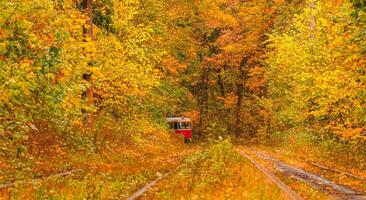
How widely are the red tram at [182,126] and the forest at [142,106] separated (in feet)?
15.8

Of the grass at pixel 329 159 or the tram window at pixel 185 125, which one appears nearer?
the grass at pixel 329 159

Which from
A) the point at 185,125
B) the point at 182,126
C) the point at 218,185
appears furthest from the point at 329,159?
the point at 185,125

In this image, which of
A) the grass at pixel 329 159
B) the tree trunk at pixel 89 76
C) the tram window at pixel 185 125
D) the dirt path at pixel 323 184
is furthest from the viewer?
the tram window at pixel 185 125

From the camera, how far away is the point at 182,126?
47.8 meters

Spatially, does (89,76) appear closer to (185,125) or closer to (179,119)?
(185,125)

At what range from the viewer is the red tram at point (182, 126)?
156ft

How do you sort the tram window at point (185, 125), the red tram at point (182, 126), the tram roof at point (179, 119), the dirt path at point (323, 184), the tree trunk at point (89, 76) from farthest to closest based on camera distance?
1. the tram roof at point (179, 119)
2. the tram window at point (185, 125)
3. the red tram at point (182, 126)
4. the tree trunk at point (89, 76)
5. the dirt path at point (323, 184)

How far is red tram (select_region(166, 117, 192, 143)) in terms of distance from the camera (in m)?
47.6

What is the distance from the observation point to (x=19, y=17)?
1119cm

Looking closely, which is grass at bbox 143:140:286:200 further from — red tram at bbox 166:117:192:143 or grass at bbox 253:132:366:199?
red tram at bbox 166:117:192:143

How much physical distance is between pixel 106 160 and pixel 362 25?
34.8 feet

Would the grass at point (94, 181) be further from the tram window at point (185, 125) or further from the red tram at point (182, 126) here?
the tram window at point (185, 125)

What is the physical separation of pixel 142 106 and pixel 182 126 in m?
22.4

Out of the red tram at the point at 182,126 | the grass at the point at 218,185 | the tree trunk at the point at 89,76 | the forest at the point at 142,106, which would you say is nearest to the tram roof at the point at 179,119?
the red tram at the point at 182,126
